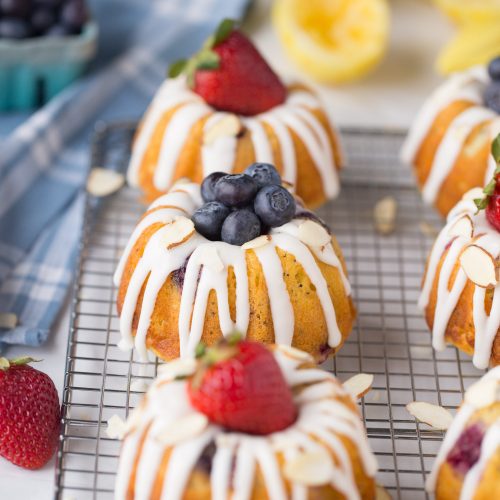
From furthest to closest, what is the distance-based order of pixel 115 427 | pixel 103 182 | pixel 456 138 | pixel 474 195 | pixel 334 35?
1. pixel 334 35
2. pixel 103 182
3. pixel 456 138
4. pixel 474 195
5. pixel 115 427

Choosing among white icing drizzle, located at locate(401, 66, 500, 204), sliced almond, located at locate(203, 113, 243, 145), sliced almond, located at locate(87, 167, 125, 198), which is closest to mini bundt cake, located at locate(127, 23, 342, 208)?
sliced almond, located at locate(203, 113, 243, 145)

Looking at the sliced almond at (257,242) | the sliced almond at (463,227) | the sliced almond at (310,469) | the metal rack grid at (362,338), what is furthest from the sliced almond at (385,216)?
the sliced almond at (310,469)

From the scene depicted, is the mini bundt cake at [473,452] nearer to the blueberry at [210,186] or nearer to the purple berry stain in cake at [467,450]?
the purple berry stain in cake at [467,450]

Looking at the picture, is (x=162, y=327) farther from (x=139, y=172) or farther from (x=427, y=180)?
(x=427, y=180)

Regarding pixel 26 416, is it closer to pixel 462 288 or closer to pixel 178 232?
pixel 178 232

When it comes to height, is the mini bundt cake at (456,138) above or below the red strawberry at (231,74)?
below

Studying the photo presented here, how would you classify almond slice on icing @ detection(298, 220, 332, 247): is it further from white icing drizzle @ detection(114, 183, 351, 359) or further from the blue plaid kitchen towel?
the blue plaid kitchen towel

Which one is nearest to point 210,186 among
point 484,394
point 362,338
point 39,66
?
point 362,338
